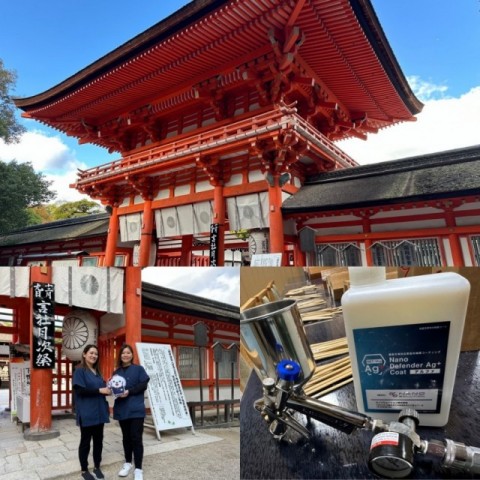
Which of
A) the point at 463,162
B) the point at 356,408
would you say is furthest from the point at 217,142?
the point at 356,408

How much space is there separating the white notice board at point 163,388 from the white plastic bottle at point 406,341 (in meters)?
0.97

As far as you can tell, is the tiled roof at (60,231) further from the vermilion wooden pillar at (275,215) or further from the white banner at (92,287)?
the white banner at (92,287)

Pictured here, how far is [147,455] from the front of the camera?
1.85 m

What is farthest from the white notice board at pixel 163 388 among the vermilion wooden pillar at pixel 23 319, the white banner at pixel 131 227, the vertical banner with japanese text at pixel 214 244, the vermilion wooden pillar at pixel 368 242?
the white banner at pixel 131 227

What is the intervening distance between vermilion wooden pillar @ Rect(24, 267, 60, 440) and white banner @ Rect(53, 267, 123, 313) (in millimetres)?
104

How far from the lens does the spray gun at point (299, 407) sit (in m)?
1.10

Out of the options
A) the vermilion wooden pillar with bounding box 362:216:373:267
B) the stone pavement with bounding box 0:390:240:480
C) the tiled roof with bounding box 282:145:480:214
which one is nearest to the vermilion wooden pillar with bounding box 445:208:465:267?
the tiled roof with bounding box 282:145:480:214

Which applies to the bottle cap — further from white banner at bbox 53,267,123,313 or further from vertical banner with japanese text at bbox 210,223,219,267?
vertical banner with japanese text at bbox 210,223,219,267

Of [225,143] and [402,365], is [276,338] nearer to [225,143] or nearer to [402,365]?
[402,365]

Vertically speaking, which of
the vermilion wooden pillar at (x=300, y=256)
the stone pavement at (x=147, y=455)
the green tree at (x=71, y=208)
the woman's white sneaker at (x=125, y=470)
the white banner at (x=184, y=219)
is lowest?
the woman's white sneaker at (x=125, y=470)

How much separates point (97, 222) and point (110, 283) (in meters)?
10.0

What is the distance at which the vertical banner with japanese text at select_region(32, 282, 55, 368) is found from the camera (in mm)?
2058

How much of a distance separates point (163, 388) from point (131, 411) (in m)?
0.18

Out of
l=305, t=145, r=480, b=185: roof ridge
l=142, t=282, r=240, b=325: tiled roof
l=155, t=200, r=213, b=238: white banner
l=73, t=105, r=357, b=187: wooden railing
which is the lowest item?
l=142, t=282, r=240, b=325: tiled roof
